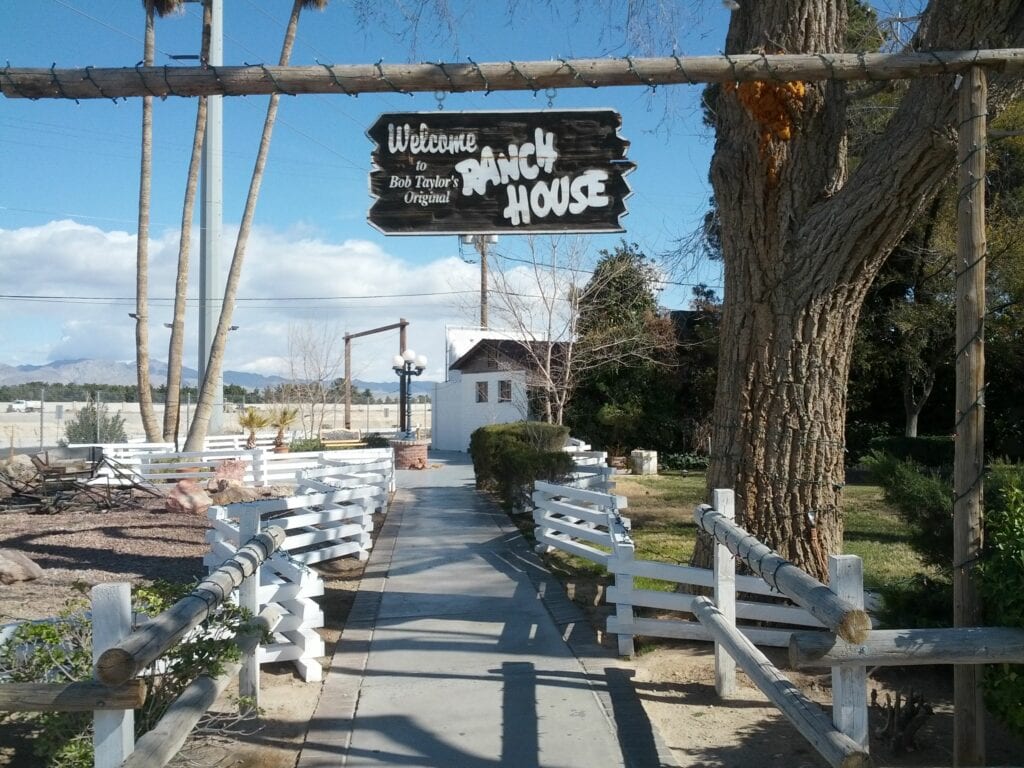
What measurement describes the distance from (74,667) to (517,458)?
10919mm

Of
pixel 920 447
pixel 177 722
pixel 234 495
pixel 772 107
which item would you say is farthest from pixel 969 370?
pixel 920 447

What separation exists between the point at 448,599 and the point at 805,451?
3636 mm

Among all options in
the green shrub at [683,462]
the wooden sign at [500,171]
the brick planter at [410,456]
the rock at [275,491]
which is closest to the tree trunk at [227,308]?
the rock at [275,491]

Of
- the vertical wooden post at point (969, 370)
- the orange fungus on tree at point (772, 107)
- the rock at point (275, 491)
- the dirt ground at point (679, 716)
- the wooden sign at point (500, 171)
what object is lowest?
the dirt ground at point (679, 716)

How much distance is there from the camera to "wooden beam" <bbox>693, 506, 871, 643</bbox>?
3.08 meters

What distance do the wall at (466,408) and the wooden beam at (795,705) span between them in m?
23.6

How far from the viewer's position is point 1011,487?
4066mm

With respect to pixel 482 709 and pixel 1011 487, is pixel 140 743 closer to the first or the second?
pixel 482 709

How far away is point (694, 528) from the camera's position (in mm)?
13734

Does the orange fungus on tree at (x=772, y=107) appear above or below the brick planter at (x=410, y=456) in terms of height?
above

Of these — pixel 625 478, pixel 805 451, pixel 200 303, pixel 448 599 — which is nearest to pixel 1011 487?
pixel 805 451

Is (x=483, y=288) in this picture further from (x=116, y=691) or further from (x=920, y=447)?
(x=116, y=691)

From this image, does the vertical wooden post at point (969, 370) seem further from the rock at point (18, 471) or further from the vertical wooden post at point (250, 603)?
the rock at point (18, 471)

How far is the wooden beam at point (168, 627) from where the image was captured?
281cm
